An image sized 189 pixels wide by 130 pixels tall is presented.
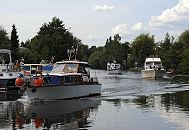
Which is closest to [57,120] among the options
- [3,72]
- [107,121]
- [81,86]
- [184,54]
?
[107,121]

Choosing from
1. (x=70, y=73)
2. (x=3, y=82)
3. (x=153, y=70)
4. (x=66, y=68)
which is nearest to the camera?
(x=70, y=73)

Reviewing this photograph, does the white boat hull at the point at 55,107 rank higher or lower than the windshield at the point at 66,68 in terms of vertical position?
lower

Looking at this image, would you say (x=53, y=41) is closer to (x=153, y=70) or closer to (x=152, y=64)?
(x=152, y=64)

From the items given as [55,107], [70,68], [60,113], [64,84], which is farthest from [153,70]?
[60,113]

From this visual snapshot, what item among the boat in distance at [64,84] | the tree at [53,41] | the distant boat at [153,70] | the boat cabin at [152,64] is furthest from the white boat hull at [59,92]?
the tree at [53,41]

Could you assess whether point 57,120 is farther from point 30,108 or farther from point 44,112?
point 30,108

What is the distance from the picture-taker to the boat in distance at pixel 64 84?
119 ft

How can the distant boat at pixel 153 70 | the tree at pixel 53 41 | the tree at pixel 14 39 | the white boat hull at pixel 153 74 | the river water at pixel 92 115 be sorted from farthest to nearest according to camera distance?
the tree at pixel 53 41
the tree at pixel 14 39
the distant boat at pixel 153 70
the white boat hull at pixel 153 74
the river water at pixel 92 115

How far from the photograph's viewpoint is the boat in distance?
3631 cm

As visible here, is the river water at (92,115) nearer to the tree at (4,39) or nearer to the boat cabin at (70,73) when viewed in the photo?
the boat cabin at (70,73)

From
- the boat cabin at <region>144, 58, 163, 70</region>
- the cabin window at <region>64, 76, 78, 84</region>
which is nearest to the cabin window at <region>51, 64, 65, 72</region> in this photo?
the cabin window at <region>64, 76, 78, 84</region>

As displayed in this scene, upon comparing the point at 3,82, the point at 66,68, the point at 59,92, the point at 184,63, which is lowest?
the point at 59,92

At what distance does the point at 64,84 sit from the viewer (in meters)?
37.3

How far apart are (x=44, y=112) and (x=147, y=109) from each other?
7344 millimetres
